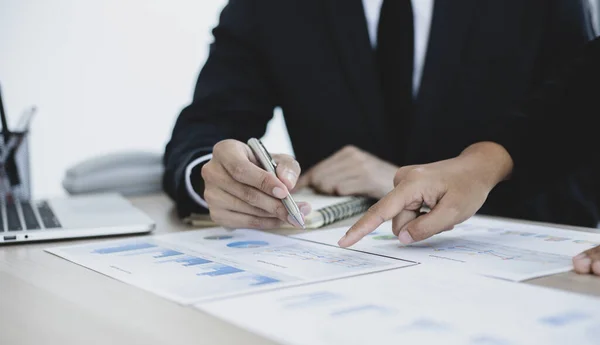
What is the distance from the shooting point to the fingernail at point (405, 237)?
2.67 feet

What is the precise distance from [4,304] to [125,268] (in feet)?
0.50

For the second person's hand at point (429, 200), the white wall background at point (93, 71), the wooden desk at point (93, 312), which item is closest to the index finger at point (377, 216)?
the second person's hand at point (429, 200)

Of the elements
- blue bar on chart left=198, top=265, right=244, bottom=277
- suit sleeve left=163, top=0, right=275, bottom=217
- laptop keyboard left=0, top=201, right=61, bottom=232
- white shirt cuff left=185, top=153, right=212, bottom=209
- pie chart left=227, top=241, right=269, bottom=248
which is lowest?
pie chart left=227, top=241, right=269, bottom=248

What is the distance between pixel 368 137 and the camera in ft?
4.99

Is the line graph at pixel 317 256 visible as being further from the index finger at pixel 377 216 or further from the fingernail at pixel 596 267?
the fingernail at pixel 596 267

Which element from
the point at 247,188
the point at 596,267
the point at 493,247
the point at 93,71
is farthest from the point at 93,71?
the point at 596,267

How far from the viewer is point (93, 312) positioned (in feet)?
1.86

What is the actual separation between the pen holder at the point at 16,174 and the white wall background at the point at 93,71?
1599 mm

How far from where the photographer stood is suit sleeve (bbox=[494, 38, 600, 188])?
992 mm

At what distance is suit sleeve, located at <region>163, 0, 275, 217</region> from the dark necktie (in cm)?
30

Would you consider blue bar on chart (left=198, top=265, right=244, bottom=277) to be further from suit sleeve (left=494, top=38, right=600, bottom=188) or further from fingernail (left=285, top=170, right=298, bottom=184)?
suit sleeve (left=494, top=38, right=600, bottom=188)

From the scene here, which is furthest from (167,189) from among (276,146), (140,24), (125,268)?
(276,146)

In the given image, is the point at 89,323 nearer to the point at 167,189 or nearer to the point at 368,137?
the point at 167,189

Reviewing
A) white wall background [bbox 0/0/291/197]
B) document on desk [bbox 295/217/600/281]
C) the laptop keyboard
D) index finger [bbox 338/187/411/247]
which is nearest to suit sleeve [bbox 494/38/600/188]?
document on desk [bbox 295/217/600/281]
